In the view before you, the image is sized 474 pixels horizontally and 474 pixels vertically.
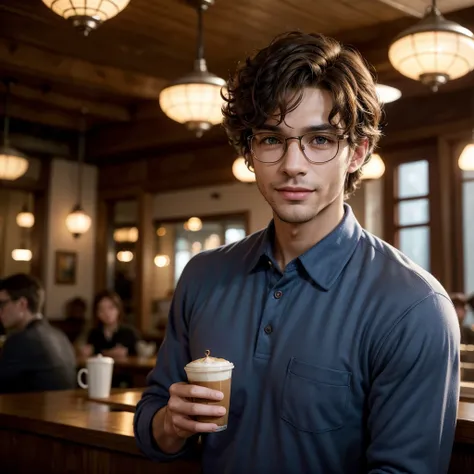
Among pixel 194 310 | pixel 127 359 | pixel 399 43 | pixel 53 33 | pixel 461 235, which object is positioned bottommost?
pixel 127 359

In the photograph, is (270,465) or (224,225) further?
(224,225)

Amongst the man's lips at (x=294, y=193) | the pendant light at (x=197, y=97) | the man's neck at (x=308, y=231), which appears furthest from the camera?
the pendant light at (x=197, y=97)

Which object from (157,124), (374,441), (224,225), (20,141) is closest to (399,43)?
(374,441)

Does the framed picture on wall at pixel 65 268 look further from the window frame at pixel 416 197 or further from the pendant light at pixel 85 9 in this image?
the pendant light at pixel 85 9

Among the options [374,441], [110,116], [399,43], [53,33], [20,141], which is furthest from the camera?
[20,141]

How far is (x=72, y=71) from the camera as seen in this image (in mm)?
6535

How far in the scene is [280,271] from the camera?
165 centimetres

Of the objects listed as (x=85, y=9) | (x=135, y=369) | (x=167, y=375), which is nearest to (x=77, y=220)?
(x=135, y=369)

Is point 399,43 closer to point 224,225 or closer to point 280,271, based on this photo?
point 280,271

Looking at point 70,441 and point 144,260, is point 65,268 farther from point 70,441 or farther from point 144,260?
point 70,441

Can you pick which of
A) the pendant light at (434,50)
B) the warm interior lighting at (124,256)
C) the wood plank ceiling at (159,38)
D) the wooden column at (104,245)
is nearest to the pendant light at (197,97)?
the wood plank ceiling at (159,38)

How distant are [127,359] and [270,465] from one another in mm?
4372

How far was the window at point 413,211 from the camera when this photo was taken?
7184 millimetres

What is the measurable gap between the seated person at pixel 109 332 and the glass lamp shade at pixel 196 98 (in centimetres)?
225
